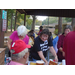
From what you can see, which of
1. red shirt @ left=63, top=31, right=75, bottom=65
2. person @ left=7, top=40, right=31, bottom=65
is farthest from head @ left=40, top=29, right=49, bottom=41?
person @ left=7, top=40, right=31, bottom=65

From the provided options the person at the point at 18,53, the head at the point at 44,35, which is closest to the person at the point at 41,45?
the head at the point at 44,35

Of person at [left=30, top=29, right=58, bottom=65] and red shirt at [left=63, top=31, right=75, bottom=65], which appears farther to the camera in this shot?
person at [left=30, top=29, right=58, bottom=65]

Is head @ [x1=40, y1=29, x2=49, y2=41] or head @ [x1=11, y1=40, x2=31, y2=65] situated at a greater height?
head @ [x1=40, y1=29, x2=49, y2=41]

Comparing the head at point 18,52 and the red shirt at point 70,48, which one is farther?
the red shirt at point 70,48

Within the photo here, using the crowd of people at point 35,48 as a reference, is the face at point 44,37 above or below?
above

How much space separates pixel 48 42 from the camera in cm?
238

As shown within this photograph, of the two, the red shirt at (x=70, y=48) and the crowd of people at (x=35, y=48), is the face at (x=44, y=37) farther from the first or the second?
the red shirt at (x=70, y=48)

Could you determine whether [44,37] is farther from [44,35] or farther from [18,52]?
[18,52]

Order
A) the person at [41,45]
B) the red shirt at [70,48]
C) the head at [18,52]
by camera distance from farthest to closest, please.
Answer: the person at [41,45] → the red shirt at [70,48] → the head at [18,52]

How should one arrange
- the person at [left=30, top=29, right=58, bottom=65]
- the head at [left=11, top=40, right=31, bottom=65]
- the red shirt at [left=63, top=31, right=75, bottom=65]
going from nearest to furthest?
1. the head at [left=11, top=40, right=31, bottom=65]
2. the red shirt at [left=63, top=31, right=75, bottom=65]
3. the person at [left=30, top=29, right=58, bottom=65]

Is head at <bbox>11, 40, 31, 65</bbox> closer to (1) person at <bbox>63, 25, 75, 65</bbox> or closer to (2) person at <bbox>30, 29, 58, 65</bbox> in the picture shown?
(1) person at <bbox>63, 25, 75, 65</bbox>

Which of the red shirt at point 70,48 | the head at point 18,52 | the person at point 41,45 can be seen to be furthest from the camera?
the person at point 41,45
